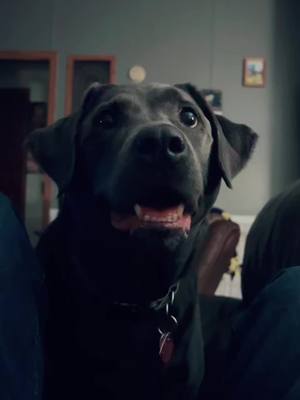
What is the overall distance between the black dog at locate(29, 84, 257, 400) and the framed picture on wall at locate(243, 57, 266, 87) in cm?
270

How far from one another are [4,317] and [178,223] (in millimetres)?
437

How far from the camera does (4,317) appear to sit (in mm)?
563

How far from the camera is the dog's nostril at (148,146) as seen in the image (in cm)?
86

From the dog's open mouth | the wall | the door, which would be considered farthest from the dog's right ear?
the door

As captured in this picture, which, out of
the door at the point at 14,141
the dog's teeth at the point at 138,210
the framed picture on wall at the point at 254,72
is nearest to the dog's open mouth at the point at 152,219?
the dog's teeth at the point at 138,210

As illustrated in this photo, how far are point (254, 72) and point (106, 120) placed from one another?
2862 millimetres

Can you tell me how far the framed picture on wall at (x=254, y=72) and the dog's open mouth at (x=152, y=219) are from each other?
294 centimetres

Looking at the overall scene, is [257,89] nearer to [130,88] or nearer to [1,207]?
[130,88]

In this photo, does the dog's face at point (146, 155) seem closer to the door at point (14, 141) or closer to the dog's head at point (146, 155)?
the dog's head at point (146, 155)

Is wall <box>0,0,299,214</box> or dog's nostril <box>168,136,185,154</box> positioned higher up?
wall <box>0,0,299,214</box>

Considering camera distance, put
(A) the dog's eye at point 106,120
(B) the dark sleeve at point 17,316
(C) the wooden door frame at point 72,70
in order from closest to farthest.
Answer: (B) the dark sleeve at point 17,316, (A) the dog's eye at point 106,120, (C) the wooden door frame at point 72,70

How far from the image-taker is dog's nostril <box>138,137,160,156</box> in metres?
0.86

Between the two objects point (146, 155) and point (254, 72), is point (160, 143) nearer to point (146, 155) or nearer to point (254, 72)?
point (146, 155)

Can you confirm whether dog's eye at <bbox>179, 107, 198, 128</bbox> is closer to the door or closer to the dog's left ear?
the dog's left ear
